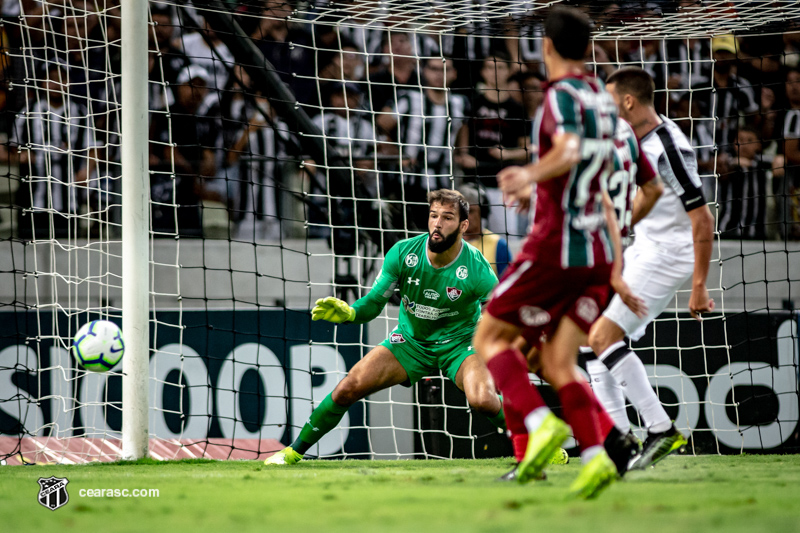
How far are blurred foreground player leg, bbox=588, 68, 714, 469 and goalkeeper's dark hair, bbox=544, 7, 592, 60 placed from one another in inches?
45.1

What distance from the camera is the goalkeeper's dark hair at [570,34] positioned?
291cm

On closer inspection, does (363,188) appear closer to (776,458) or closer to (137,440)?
(137,440)

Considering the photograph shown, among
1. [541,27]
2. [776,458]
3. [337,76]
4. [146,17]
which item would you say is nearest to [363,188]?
[337,76]

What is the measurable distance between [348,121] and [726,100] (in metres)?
4.14

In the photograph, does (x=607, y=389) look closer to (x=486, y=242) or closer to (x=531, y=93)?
(x=486, y=242)

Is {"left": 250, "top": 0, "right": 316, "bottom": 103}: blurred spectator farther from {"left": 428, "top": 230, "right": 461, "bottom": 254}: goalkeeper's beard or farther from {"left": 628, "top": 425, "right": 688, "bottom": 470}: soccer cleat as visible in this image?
{"left": 628, "top": 425, "right": 688, "bottom": 470}: soccer cleat

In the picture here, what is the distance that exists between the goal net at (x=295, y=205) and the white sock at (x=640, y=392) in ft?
8.61

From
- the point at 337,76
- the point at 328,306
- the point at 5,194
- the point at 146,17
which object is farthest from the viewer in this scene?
the point at 337,76

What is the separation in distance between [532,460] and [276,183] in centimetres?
584

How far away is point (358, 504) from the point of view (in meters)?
2.66

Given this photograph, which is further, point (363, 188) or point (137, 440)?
point (363, 188)

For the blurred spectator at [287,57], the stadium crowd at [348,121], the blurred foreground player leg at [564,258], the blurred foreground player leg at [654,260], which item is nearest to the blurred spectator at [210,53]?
the stadium crowd at [348,121]

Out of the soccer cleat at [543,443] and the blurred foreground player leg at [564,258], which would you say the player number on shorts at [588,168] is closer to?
the blurred foreground player leg at [564,258]

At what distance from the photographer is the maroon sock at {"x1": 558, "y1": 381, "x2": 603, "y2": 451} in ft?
9.29
